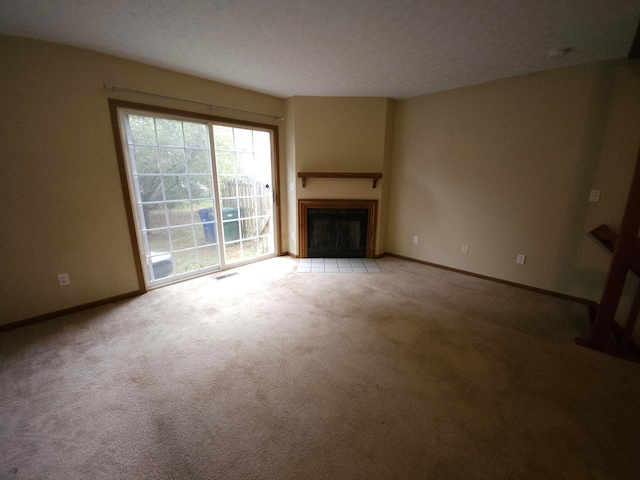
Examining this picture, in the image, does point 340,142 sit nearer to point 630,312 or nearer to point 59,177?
point 59,177

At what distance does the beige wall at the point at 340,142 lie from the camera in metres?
3.71

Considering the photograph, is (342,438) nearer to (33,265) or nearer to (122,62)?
(33,265)

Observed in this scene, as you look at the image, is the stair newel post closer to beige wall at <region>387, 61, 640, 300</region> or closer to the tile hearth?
beige wall at <region>387, 61, 640, 300</region>

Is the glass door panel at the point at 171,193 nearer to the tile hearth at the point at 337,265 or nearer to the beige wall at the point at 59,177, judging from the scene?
the beige wall at the point at 59,177

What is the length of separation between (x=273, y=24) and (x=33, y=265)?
113 inches

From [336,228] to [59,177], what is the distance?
124 inches

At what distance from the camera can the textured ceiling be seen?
169cm

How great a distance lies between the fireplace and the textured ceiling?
1.71 meters

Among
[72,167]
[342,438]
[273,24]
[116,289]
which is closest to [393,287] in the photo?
[342,438]

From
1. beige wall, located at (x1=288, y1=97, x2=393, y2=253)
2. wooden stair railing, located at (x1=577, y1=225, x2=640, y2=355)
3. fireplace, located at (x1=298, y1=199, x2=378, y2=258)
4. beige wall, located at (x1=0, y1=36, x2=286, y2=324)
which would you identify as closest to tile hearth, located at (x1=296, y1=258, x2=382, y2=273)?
fireplace, located at (x1=298, y1=199, x2=378, y2=258)

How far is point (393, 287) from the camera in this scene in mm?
3152

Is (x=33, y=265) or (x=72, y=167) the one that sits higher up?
(x=72, y=167)

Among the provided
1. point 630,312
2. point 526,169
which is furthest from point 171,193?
point 630,312

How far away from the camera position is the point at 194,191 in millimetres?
3232
